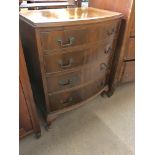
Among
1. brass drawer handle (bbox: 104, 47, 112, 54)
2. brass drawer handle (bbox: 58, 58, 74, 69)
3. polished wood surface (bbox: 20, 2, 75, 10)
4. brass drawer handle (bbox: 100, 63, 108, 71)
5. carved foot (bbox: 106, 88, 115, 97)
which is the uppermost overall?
polished wood surface (bbox: 20, 2, 75, 10)

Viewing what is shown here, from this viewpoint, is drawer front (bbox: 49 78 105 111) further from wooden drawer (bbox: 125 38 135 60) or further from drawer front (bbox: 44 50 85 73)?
wooden drawer (bbox: 125 38 135 60)

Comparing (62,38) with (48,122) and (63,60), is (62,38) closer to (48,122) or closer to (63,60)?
(63,60)

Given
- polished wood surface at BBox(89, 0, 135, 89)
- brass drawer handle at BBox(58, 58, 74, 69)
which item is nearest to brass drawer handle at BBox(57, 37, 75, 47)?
brass drawer handle at BBox(58, 58, 74, 69)

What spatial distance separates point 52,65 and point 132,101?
1.09m

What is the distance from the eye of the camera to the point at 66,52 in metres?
1.13

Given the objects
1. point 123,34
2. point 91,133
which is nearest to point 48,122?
point 91,133

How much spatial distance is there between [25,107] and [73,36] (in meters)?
0.58

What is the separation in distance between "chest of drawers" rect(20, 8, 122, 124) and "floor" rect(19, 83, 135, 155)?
0.18m

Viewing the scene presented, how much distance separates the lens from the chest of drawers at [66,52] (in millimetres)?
1029

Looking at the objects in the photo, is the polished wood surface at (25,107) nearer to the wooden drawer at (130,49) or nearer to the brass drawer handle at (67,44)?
the brass drawer handle at (67,44)

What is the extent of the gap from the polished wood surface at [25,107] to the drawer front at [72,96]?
183 mm

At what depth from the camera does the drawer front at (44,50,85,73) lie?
1.10m
